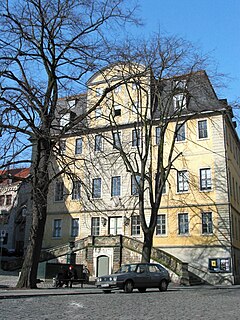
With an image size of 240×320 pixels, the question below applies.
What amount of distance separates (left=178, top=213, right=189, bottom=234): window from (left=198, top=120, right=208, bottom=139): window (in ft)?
23.1

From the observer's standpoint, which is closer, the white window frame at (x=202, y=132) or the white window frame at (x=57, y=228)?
the white window frame at (x=202, y=132)

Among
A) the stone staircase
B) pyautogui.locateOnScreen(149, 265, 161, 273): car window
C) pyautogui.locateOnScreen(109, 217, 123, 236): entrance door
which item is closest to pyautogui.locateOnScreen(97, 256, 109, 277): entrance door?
the stone staircase

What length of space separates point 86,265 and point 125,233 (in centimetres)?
469

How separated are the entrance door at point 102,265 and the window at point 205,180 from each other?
1023 cm

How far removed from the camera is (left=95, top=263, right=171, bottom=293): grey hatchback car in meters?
20.1

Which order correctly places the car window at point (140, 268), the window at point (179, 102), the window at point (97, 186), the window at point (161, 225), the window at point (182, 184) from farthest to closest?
the window at point (97, 186) → the window at point (161, 225) → the window at point (182, 184) → the window at point (179, 102) → the car window at point (140, 268)

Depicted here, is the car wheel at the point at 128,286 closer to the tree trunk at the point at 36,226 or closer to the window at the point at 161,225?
the tree trunk at the point at 36,226

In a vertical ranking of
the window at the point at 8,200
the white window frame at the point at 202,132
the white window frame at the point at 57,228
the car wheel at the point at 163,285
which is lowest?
the car wheel at the point at 163,285

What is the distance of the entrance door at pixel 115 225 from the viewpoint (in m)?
38.4

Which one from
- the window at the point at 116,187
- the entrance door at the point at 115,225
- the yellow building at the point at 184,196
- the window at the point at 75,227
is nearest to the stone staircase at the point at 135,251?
the yellow building at the point at 184,196

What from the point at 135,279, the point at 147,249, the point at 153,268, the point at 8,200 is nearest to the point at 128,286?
the point at 135,279

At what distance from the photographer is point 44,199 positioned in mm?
19234

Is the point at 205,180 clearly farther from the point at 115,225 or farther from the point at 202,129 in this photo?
the point at 115,225

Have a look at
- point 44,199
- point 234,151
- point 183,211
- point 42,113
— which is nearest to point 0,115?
point 42,113
